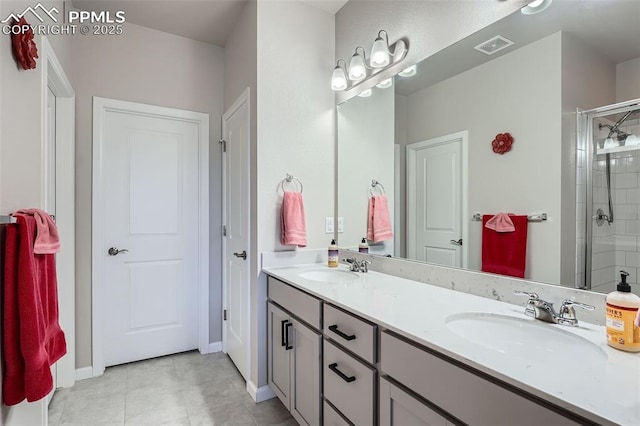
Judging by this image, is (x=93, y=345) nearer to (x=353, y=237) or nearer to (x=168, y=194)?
(x=168, y=194)

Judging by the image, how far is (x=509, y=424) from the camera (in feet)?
2.40

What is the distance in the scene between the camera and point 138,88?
261 centimetres

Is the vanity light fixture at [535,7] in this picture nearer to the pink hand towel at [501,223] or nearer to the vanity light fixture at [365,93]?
the pink hand towel at [501,223]

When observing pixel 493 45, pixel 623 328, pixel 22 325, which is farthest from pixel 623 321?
pixel 22 325

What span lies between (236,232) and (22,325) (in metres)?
1.49

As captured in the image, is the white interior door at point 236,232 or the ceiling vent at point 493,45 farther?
the white interior door at point 236,232

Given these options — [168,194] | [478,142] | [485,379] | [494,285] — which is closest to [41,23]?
[168,194]

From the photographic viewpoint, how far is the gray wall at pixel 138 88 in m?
2.40

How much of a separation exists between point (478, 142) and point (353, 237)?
1.06 meters

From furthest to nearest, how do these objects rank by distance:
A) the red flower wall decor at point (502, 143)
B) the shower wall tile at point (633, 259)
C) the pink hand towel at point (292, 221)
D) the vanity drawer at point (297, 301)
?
1. the pink hand towel at point (292, 221)
2. the vanity drawer at point (297, 301)
3. the red flower wall decor at point (502, 143)
4. the shower wall tile at point (633, 259)

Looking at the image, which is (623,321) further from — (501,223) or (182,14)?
(182,14)

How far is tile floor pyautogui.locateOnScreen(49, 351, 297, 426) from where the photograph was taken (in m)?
1.92

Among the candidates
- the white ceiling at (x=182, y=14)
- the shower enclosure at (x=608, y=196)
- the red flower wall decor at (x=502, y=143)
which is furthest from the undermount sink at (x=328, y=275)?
the white ceiling at (x=182, y=14)

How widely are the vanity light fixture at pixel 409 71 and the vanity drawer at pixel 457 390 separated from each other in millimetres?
1394
